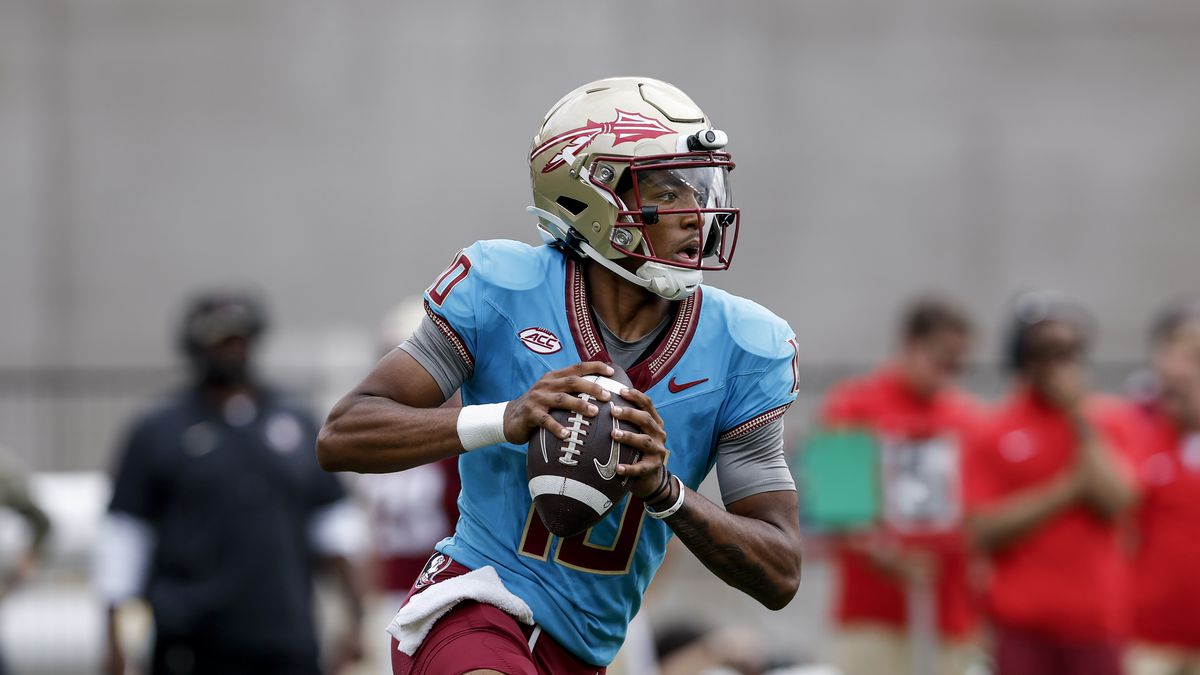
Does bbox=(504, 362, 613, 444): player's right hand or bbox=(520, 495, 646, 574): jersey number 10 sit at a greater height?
bbox=(504, 362, 613, 444): player's right hand

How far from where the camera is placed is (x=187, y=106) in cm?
1457

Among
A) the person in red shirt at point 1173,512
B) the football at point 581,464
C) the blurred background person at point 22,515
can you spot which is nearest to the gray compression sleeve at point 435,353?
the football at point 581,464

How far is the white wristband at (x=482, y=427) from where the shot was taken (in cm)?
359

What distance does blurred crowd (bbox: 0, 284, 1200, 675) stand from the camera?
23.0 ft

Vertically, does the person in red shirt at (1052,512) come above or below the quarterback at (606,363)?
below

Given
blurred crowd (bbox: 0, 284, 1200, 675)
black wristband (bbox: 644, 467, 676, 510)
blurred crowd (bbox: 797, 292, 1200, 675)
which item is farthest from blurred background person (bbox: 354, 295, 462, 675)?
black wristband (bbox: 644, 467, 676, 510)

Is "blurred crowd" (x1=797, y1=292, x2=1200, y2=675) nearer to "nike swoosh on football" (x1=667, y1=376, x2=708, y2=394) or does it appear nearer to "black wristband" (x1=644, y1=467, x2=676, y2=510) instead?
"nike swoosh on football" (x1=667, y1=376, x2=708, y2=394)

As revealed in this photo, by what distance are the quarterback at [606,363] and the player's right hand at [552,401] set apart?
16 cm

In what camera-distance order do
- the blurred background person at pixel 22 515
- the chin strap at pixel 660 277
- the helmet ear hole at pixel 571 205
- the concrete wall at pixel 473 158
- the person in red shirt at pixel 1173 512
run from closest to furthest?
the chin strap at pixel 660 277 < the helmet ear hole at pixel 571 205 < the blurred background person at pixel 22 515 < the person in red shirt at pixel 1173 512 < the concrete wall at pixel 473 158

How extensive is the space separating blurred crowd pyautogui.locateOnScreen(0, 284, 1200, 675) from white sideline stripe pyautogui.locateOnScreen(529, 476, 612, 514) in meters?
3.37

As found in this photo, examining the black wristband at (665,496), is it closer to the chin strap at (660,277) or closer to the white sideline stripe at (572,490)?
the white sideline stripe at (572,490)

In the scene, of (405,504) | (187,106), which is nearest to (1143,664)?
(405,504)

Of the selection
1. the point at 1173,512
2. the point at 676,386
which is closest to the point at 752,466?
the point at 676,386

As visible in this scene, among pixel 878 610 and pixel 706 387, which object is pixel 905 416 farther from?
pixel 706 387
